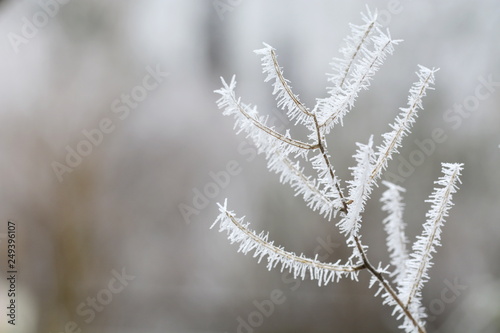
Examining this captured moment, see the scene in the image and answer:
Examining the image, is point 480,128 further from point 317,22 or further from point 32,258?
point 32,258

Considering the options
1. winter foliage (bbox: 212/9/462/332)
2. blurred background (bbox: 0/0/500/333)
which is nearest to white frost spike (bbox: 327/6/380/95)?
winter foliage (bbox: 212/9/462/332)

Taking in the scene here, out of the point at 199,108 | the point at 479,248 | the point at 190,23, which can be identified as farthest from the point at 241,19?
the point at 479,248

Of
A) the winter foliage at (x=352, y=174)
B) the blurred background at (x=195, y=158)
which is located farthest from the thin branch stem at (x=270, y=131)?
the blurred background at (x=195, y=158)

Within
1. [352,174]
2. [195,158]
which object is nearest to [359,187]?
[352,174]

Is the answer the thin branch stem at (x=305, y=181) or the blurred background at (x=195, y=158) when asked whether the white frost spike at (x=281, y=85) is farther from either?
the blurred background at (x=195, y=158)

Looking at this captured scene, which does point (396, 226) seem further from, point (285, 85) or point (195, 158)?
point (195, 158)

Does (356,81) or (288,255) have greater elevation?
(356,81)
